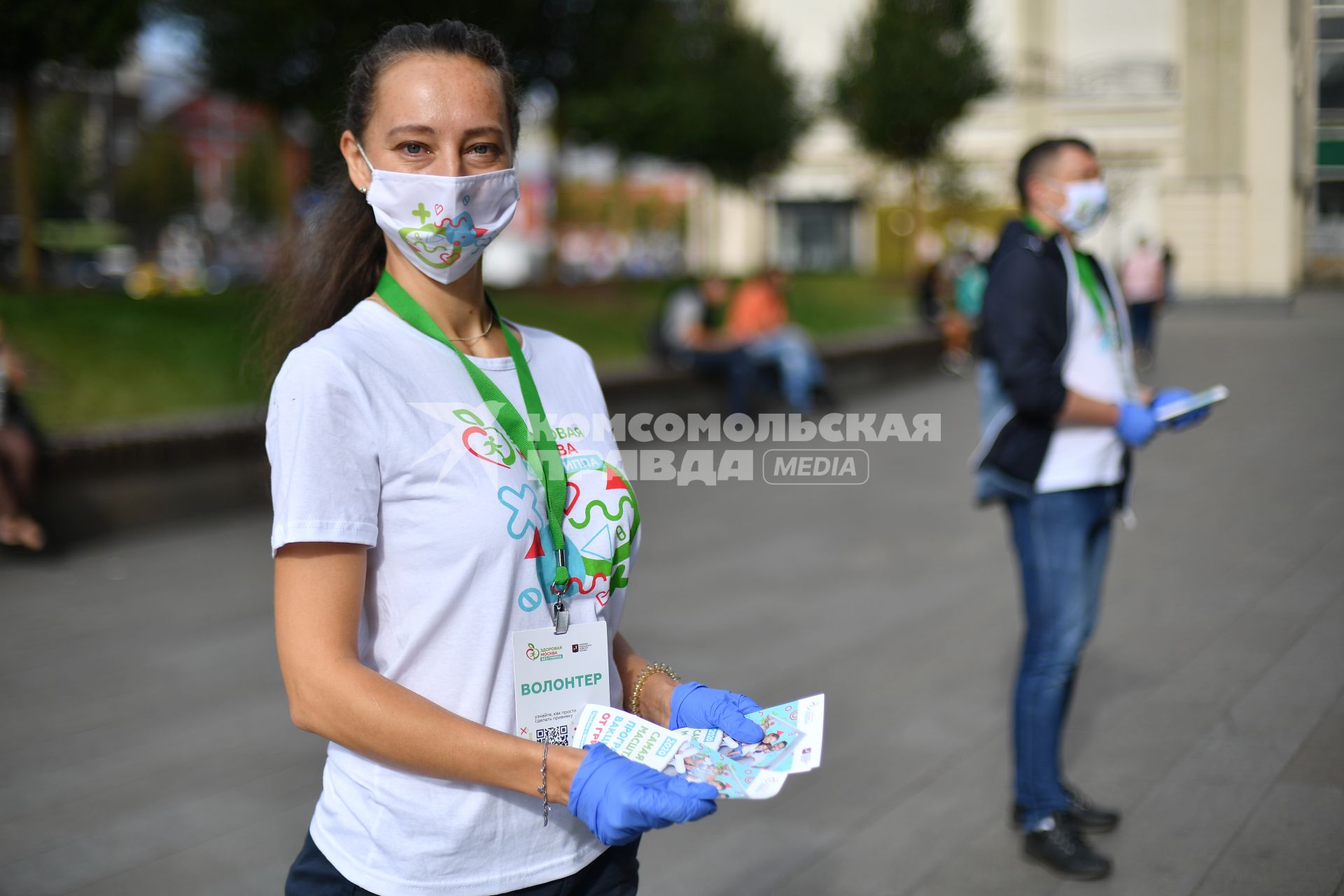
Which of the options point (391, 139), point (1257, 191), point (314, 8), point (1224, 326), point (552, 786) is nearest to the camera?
point (552, 786)

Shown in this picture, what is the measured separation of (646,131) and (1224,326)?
1326 cm

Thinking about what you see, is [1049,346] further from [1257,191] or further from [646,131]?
[1257,191]

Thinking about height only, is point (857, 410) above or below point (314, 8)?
below

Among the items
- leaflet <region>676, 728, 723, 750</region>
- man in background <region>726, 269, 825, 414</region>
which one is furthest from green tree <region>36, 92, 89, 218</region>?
leaflet <region>676, 728, 723, 750</region>

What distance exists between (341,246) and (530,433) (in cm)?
47

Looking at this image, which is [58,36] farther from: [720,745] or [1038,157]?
[720,745]

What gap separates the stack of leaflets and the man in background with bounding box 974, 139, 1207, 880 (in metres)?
2.16

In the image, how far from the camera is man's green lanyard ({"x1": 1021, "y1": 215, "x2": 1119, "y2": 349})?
3779mm

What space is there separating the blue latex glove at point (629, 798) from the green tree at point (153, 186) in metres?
58.1

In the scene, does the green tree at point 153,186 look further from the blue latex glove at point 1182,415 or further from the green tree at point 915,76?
the blue latex glove at point 1182,415

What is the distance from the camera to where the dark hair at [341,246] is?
5.90ft

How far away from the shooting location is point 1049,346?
3682 mm

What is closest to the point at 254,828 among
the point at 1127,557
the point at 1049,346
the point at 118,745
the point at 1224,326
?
the point at 118,745

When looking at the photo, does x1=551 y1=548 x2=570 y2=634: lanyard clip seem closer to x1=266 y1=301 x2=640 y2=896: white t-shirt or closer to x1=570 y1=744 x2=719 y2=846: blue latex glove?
x1=266 y1=301 x2=640 y2=896: white t-shirt
